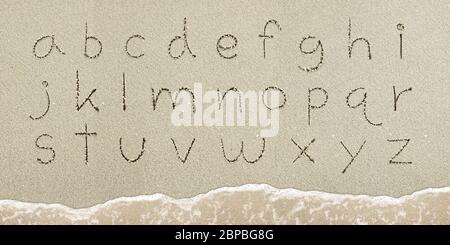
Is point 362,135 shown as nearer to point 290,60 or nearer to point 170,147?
point 290,60

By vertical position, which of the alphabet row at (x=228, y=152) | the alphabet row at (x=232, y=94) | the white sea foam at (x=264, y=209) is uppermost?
the alphabet row at (x=232, y=94)

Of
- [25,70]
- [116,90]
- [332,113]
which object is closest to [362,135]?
[332,113]

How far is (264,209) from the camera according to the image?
80cm

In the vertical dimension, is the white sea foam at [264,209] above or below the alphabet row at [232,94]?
below

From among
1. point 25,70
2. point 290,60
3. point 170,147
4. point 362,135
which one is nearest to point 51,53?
point 25,70

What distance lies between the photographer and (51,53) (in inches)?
32.1

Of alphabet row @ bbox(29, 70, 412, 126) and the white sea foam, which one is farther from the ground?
alphabet row @ bbox(29, 70, 412, 126)

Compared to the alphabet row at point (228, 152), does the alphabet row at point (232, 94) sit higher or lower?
higher

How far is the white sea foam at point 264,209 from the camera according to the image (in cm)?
80

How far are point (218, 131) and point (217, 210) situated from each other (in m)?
0.10

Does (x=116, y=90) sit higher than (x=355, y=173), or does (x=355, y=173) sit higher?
(x=116, y=90)

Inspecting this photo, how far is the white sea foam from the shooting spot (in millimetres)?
801

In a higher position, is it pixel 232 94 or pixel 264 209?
pixel 232 94
